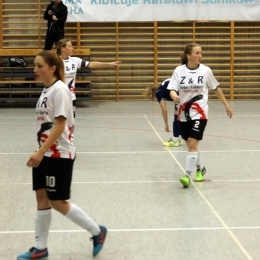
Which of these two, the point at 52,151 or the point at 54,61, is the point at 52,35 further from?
the point at 52,151

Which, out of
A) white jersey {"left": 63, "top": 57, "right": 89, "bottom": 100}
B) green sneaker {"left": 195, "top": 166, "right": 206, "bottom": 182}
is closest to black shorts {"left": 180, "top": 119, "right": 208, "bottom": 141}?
green sneaker {"left": 195, "top": 166, "right": 206, "bottom": 182}

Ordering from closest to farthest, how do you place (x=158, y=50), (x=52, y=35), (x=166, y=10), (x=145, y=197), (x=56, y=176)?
(x=56, y=176), (x=145, y=197), (x=52, y=35), (x=166, y=10), (x=158, y=50)

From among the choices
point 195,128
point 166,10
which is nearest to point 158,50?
point 166,10

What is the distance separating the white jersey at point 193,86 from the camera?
616cm

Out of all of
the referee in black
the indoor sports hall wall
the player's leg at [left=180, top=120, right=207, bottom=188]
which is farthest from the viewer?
the indoor sports hall wall

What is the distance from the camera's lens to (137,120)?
465 inches

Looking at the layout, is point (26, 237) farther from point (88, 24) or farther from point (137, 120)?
point (88, 24)

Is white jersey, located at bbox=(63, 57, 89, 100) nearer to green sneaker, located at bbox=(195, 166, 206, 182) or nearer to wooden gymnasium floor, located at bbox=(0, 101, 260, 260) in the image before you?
wooden gymnasium floor, located at bbox=(0, 101, 260, 260)

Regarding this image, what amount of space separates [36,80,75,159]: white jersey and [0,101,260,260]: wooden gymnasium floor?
0.73 m

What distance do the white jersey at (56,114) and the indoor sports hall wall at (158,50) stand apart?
39.5 feet

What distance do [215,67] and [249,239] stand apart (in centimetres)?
1221

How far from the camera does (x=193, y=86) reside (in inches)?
244

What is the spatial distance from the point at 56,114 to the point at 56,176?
1.30ft

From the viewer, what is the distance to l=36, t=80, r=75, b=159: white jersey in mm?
3740
